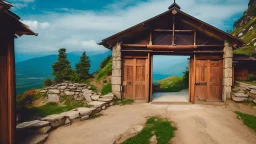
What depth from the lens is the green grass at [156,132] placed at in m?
5.95

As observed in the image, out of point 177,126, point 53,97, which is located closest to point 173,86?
point 177,126

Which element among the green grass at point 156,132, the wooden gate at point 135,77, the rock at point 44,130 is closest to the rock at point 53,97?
the rock at point 44,130

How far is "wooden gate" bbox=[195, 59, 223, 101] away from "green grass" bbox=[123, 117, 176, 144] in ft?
16.7

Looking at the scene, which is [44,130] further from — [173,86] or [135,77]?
[173,86]

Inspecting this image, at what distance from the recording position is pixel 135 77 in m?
11.5

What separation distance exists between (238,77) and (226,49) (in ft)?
16.2

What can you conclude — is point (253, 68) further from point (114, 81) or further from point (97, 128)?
point (97, 128)

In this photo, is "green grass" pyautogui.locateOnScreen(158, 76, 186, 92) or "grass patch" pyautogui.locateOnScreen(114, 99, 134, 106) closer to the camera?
"grass patch" pyautogui.locateOnScreen(114, 99, 134, 106)

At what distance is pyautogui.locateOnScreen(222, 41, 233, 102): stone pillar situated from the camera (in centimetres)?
1084

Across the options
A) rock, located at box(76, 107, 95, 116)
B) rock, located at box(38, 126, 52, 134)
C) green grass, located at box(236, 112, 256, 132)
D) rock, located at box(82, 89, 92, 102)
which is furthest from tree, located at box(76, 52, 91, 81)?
green grass, located at box(236, 112, 256, 132)

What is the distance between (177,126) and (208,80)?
5.67 metres

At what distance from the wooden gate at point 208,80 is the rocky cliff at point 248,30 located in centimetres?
1025

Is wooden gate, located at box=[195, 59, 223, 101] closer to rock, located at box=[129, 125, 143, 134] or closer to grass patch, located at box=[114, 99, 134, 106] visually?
grass patch, located at box=[114, 99, 134, 106]

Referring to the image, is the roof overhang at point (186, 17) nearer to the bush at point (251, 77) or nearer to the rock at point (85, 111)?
the rock at point (85, 111)
